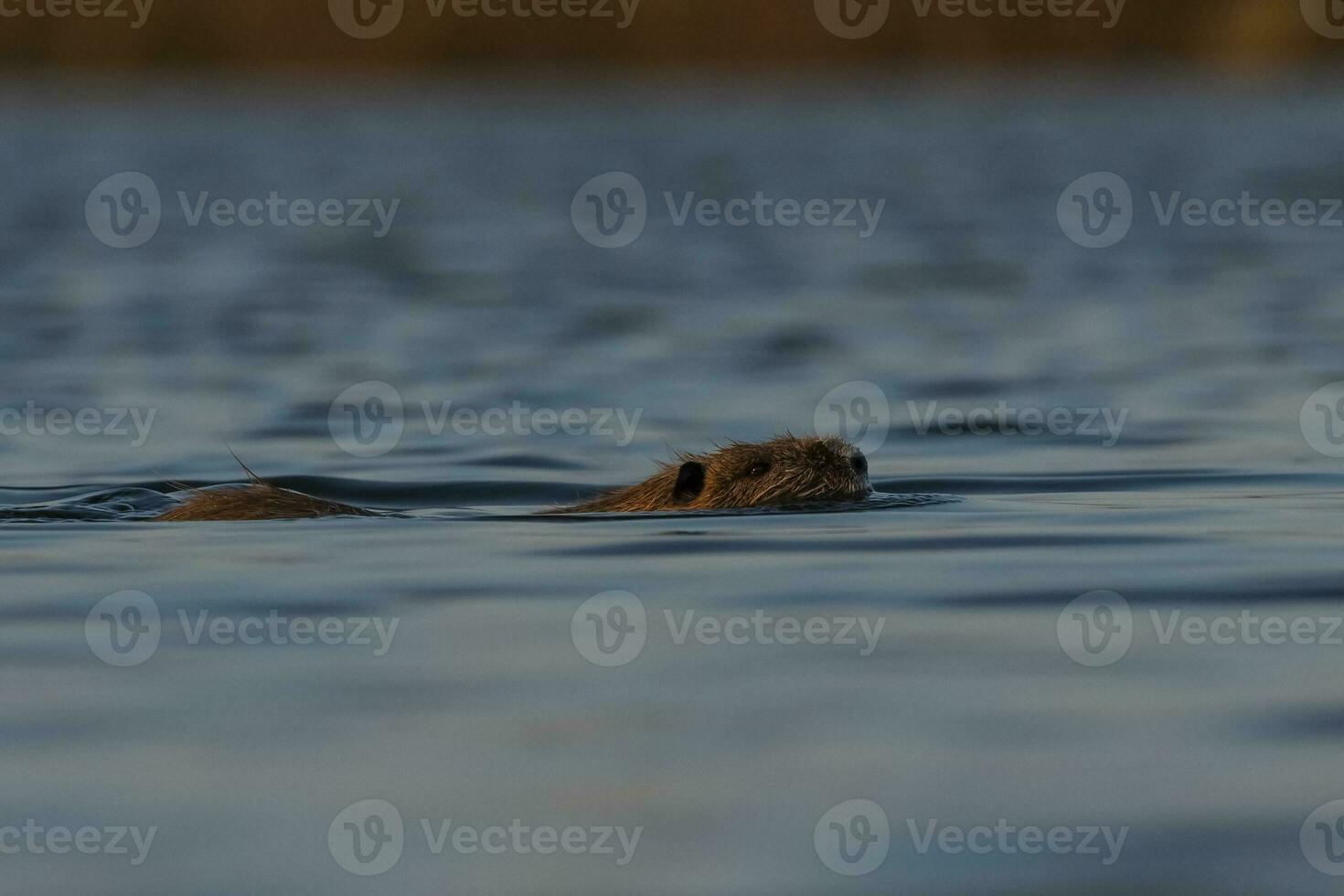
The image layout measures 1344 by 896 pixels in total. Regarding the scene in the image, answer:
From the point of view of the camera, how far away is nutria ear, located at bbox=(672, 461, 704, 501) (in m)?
9.84

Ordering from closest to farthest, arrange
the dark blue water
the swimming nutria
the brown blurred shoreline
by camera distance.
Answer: the dark blue water < the swimming nutria < the brown blurred shoreline

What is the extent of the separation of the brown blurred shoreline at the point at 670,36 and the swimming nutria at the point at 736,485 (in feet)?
136

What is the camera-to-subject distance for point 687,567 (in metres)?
8.33

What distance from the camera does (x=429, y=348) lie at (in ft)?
55.6

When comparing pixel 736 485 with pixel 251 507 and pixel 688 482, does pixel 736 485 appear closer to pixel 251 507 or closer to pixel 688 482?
pixel 688 482

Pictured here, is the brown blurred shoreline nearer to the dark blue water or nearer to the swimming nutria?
Result: the dark blue water

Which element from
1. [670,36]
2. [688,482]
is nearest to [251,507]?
[688,482]

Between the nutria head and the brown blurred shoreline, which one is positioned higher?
the brown blurred shoreline

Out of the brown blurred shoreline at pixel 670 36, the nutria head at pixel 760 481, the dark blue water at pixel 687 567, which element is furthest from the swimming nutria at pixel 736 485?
the brown blurred shoreline at pixel 670 36

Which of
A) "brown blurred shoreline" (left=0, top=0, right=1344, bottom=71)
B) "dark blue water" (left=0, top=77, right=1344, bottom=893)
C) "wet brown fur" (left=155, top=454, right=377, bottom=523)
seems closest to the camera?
"dark blue water" (left=0, top=77, right=1344, bottom=893)

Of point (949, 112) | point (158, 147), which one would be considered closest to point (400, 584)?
point (158, 147)

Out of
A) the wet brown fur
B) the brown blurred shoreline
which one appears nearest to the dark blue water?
the wet brown fur

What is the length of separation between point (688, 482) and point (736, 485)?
22 centimetres

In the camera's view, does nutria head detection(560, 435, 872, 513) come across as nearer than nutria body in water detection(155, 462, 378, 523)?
No
